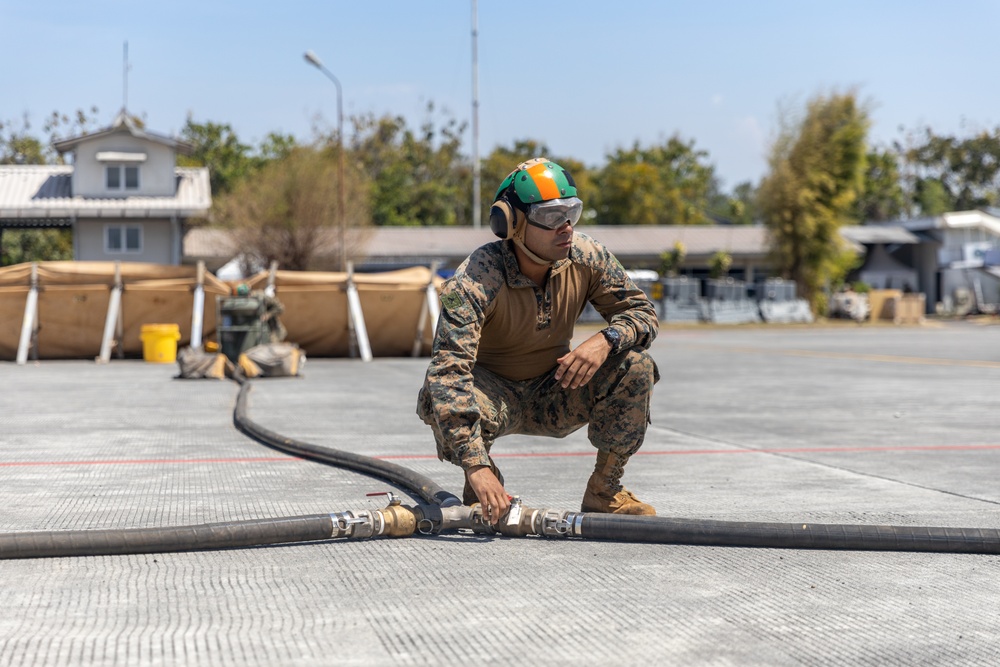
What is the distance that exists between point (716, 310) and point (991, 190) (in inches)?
1869

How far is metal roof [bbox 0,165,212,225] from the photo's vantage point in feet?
134

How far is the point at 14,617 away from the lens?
3.43m

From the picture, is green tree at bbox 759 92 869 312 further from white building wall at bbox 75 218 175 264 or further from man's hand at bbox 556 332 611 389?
man's hand at bbox 556 332 611 389

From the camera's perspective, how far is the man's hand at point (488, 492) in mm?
4277

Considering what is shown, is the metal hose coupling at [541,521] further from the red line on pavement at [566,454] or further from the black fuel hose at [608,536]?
the red line on pavement at [566,454]

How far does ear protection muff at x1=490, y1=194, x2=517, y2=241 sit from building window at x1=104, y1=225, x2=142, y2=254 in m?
40.2

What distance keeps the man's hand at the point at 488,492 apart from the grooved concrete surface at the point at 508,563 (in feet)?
0.59

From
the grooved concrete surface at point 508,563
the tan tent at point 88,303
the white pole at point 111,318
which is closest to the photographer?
the grooved concrete surface at point 508,563

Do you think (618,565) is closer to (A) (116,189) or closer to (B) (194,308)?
(B) (194,308)

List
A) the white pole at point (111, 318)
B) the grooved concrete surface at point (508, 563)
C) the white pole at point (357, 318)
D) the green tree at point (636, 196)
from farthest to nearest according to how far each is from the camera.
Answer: the green tree at point (636, 196) < the white pole at point (357, 318) < the white pole at point (111, 318) < the grooved concrete surface at point (508, 563)

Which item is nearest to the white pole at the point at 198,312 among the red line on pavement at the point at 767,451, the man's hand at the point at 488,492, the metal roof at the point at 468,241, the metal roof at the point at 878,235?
the red line on pavement at the point at 767,451

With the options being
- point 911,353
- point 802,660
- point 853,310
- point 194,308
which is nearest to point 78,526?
point 802,660

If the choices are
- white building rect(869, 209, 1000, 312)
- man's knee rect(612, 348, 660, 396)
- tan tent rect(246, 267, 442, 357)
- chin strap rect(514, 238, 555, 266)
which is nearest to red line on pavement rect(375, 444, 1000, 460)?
man's knee rect(612, 348, 660, 396)

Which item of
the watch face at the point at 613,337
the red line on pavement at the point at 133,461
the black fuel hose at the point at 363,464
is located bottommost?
the red line on pavement at the point at 133,461
